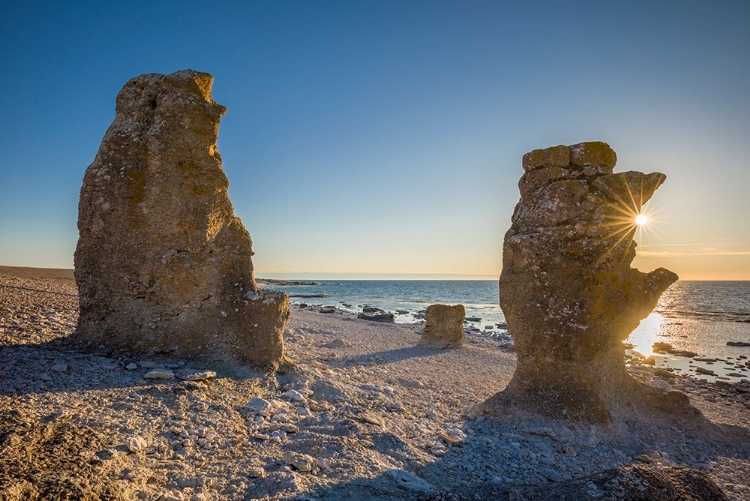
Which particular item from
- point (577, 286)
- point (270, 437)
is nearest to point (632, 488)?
point (270, 437)

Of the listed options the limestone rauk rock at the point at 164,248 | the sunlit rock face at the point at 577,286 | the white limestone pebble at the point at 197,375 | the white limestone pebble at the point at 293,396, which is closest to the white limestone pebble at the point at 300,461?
the white limestone pebble at the point at 293,396

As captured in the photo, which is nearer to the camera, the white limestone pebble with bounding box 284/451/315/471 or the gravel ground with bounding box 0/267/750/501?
the gravel ground with bounding box 0/267/750/501

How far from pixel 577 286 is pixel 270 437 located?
6016 millimetres

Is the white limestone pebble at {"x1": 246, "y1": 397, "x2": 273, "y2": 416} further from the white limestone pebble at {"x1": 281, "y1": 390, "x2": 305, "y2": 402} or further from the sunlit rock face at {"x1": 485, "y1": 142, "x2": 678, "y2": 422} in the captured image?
the sunlit rock face at {"x1": 485, "y1": 142, "x2": 678, "y2": 422}

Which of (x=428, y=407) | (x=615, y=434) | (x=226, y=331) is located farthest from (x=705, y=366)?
(x=226, y=331)

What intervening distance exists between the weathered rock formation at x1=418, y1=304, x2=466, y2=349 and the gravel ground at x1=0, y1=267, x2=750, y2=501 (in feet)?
22.9

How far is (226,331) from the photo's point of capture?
7488mm

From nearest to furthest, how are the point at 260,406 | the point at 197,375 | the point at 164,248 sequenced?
1. the point at 260,406
2. the point at 197,375
3. the point at 164,248

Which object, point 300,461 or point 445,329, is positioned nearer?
point 300,461

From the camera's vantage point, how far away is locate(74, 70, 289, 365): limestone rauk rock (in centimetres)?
723

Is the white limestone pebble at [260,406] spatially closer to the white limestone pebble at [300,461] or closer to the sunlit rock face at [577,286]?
the white limestone pebble at [300,461]

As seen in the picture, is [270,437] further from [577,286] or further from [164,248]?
[577,286]

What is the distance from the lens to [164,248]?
7402 millimetres

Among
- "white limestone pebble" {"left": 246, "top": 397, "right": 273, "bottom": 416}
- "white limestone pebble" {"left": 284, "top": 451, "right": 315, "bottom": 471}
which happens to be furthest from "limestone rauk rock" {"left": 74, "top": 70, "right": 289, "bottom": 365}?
"white limestone pebble" {"left": 284, "top": 451, "right": 315, "bottom": 471}
